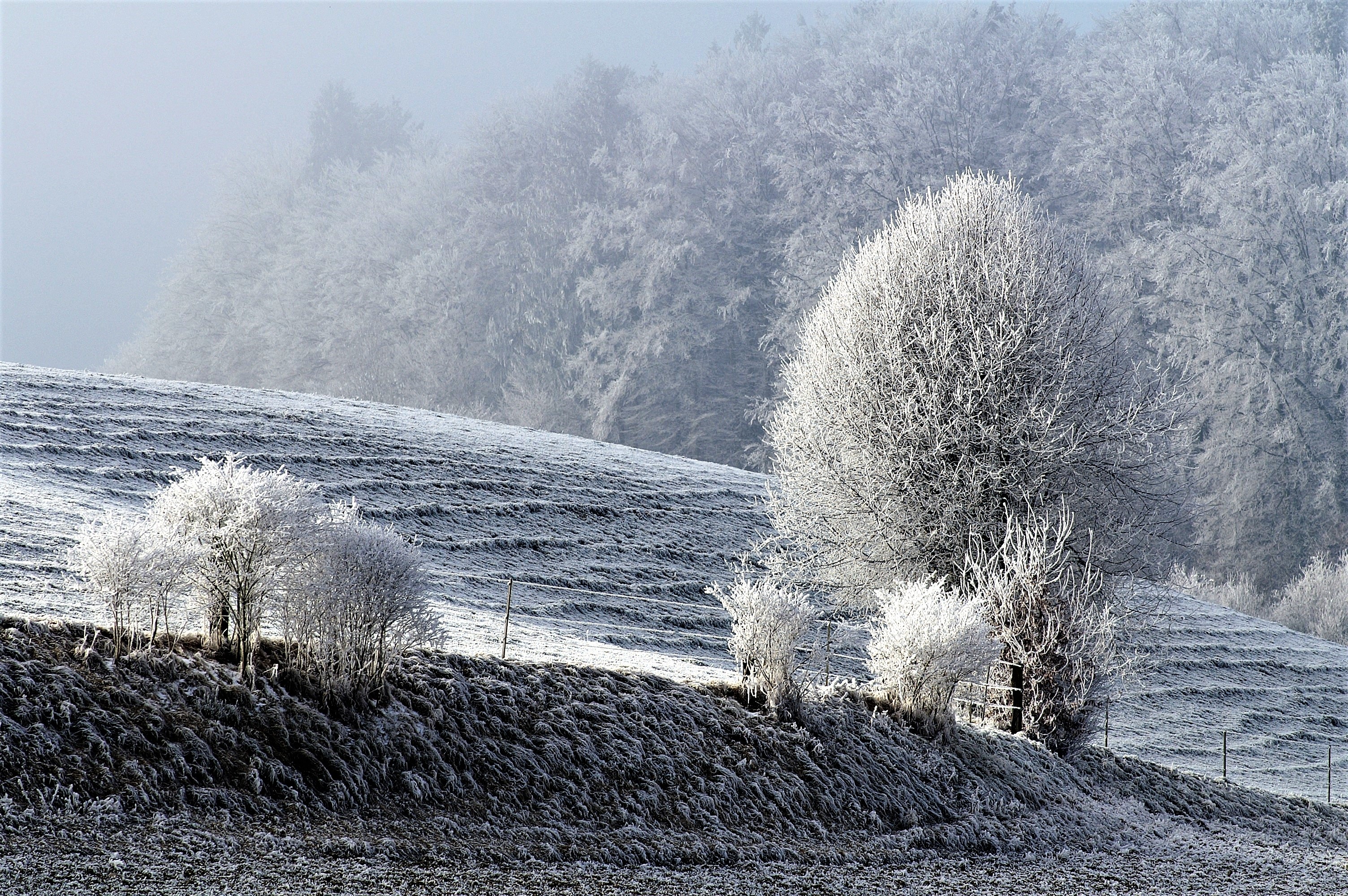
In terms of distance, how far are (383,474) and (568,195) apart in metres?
31.2

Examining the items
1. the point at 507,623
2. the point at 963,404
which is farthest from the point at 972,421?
the point at 507,623

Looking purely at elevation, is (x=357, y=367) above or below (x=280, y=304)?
below

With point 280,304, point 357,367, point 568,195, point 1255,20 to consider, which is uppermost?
point 1255,20

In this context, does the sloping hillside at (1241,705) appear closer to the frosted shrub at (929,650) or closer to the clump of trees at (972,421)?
the clump of trees at (972,421)

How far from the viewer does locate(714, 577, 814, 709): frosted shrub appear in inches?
331

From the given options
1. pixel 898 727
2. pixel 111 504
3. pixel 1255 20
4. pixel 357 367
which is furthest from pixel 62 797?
pixel 1255 20

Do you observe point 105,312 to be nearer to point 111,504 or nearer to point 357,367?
point 357,367

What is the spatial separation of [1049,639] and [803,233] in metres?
31.3

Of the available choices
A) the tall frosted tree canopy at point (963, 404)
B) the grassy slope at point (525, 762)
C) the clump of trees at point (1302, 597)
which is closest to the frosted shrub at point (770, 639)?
the grassy slope at point (525, 762)

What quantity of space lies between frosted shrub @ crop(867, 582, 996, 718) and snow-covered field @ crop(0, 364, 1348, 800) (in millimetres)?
1776

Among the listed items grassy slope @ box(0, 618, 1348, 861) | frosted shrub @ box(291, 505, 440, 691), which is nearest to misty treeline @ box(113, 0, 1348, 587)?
grassy slope @ box(0, 618, 1348, 861)

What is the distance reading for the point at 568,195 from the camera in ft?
155

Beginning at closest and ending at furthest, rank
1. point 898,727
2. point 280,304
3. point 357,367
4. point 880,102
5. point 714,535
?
point 898,727
point 714,535
point 880,102
point 357,367
point 280,304

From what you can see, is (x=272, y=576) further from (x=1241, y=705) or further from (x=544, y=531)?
(x=1241, y=705)
